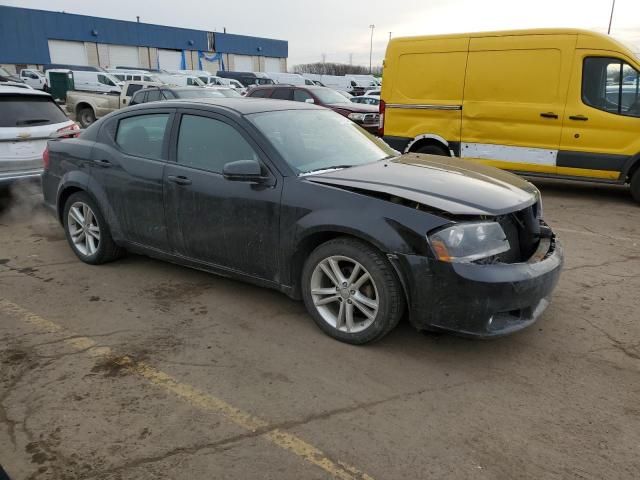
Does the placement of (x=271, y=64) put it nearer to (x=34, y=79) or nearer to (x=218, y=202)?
(x=34, y=79)

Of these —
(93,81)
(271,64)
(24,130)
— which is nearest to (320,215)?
(24,130)

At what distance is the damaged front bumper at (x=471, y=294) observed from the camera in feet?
10.0

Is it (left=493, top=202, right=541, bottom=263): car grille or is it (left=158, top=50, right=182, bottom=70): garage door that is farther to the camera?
(left=158, top=50, right=182, bottom=70): garage door

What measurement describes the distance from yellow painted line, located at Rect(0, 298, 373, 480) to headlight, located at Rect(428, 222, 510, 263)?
130 centimetres

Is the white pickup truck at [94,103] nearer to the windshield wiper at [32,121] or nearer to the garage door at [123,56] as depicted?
the windshield wiper at [32,121]

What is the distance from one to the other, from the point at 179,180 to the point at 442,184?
6.75 feet

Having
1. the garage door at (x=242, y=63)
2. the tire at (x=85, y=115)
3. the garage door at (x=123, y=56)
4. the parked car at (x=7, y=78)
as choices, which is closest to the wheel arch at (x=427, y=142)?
the tire at (x=85, y=115)

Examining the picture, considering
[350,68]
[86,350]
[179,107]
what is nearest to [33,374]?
[86,350]

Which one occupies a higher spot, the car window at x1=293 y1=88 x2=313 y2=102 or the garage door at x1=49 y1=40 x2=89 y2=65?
the garage door at x1=49 y1=40 x2=89 y2=65

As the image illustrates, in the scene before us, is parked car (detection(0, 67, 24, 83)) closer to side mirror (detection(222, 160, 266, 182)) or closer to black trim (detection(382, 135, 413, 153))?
black trim (detection(382, 135, 413, 153))

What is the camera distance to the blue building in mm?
47938

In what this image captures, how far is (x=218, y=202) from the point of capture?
3.96 m

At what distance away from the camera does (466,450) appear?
99.9 inches

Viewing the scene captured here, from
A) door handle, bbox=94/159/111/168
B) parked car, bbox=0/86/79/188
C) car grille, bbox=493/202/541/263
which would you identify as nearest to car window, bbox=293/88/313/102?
parked car, bbox=0/86/79/188
